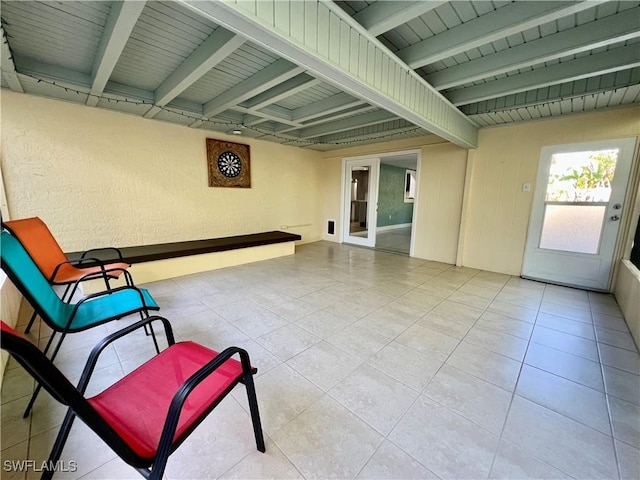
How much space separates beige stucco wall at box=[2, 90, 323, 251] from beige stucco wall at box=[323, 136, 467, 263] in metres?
3.06

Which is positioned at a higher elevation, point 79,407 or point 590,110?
point 590,110

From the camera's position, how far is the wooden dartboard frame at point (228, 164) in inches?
178

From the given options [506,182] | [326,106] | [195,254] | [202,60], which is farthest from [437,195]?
[195,254]

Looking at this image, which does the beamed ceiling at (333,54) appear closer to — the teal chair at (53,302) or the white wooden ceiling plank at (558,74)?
the white wooden ceiling plank at (558,74)

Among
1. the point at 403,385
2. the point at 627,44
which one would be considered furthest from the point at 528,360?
the point at 627,44

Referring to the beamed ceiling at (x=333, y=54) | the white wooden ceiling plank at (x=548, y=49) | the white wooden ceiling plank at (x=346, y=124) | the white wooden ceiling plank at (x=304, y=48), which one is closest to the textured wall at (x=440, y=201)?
the beamed ceiling at (x=333, y=54)

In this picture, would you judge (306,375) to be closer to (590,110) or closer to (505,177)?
(505,177)

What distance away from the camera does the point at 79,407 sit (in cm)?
71

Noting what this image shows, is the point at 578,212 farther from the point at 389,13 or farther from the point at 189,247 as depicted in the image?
the point at 189,247

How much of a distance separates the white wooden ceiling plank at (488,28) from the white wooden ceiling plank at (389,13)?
514 millimetres

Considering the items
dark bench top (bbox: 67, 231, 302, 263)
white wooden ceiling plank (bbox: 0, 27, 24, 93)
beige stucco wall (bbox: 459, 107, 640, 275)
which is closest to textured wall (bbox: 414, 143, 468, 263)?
beige stucco wall (bbox: 459, 107, 640, 275)

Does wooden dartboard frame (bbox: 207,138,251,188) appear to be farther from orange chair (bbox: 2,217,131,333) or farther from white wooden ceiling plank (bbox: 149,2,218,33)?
white wooden ceiling plank (bbox: 149,2,218,33)

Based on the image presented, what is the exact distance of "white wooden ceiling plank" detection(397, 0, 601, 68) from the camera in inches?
64.3

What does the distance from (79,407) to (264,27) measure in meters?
1.75
